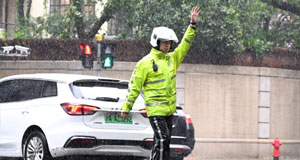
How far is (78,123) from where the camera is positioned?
9.88m

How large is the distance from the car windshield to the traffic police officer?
1.55 meters

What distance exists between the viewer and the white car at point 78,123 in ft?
32.4

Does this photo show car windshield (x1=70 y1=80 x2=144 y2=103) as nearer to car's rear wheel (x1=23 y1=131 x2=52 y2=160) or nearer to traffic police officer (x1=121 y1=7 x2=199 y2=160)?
car's rear wheel (x1=23 y1=131 x2=52 y2=160)

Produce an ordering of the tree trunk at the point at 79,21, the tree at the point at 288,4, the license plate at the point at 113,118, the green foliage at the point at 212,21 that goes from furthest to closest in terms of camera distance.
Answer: the tree trunk at the point at 79,21 → the tree at the point at 288,4 → the green foliage at the point at 212,21 → the license plate at the point at 113,118

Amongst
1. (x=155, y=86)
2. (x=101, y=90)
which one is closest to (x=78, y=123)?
(x=101, y=90)

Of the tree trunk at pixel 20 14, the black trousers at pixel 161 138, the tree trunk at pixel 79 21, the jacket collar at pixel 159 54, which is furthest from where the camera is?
the tree trunk at pixel 20 14

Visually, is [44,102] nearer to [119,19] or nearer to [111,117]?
[111,117]

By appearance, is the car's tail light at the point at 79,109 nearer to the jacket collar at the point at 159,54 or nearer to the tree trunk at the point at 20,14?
the jacket collar at the point at 159,54

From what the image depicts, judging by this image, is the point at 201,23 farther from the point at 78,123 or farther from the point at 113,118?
the point at 78,123

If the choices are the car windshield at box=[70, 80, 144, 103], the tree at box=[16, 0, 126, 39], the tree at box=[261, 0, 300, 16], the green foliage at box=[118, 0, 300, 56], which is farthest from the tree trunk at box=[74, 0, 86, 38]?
the car windshield at box=[70, 80, 144, 103]

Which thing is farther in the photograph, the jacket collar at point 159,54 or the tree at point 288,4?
the tree at point 288,4

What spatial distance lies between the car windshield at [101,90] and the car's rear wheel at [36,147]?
2.56 ft

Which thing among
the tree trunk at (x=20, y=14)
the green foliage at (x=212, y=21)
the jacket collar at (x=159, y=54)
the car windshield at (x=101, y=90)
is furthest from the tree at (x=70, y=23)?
the jacket collar at (x=159, y=54)

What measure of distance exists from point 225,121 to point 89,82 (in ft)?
38.1
